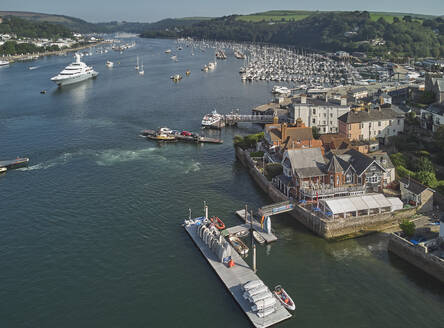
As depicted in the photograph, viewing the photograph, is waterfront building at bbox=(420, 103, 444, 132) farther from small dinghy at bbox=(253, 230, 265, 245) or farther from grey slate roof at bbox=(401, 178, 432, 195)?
small dinghy at bbox=(253, 230, 265, 245)

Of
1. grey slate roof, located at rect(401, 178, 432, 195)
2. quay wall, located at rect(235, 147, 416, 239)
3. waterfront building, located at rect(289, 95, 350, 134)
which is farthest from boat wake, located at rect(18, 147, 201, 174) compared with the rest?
grey slate roof, located at rect(401, 178, 432, 195)

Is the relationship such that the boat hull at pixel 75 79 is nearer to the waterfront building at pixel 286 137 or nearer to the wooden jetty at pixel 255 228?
the waterfront building at pixel 286 137

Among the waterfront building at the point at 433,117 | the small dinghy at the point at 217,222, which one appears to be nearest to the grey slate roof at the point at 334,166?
the small dinghy at the point at 217,222

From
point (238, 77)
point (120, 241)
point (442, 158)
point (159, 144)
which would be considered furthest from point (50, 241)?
point (238, 77)

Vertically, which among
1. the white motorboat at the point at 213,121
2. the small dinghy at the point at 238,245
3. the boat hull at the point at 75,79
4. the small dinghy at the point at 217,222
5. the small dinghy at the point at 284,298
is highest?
the boat hull at the point at 75,79

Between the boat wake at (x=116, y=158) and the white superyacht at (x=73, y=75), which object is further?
the white superyacht at (x=73, y=75)

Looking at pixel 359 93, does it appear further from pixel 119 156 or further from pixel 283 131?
pixel 119 156

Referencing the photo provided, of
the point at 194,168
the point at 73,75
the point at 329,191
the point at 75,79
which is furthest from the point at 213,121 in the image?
the point at 75,79

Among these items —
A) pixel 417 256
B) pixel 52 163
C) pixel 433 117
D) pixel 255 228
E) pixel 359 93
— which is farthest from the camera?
pixel 359 93
